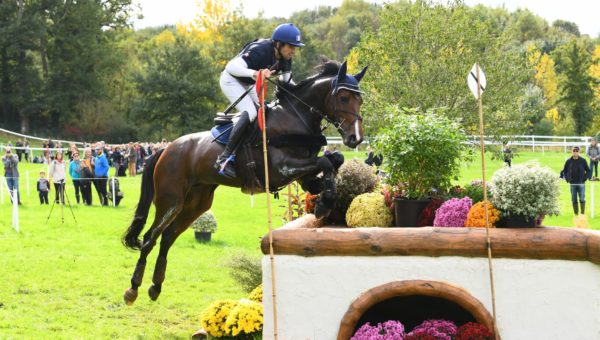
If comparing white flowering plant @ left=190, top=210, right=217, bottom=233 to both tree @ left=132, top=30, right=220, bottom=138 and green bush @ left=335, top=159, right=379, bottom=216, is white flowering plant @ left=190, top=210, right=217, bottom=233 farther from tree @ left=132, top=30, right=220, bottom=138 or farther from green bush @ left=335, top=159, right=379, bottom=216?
tree @ left=132, top=30, right=220, bottom=138

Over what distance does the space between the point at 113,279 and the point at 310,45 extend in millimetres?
43452

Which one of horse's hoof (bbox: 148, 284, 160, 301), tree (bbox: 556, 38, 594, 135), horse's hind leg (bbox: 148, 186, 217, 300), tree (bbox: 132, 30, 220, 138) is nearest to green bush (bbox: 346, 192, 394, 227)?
horse's hind leg (bbox: 148, 186, 217, 300)

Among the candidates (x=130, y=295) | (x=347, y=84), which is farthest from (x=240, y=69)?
(x=130, y=295)

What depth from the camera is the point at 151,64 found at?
46.3 metres

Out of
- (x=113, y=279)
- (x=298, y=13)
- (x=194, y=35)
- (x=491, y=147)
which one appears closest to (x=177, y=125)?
(x=194, y=35)

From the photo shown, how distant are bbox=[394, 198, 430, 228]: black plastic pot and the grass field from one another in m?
1.13

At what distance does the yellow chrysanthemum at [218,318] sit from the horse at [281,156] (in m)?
1.16

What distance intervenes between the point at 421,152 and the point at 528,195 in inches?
43.8

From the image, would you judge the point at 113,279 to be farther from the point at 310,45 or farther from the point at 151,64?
the point at 310,45

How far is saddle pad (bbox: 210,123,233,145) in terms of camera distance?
7094 millimetres

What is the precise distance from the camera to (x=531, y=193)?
509cm

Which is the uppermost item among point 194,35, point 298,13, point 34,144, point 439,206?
point 298,13

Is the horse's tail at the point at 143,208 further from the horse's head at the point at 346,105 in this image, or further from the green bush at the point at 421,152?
the green bush at the point at 421,152

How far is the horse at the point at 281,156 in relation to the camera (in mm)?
6379
